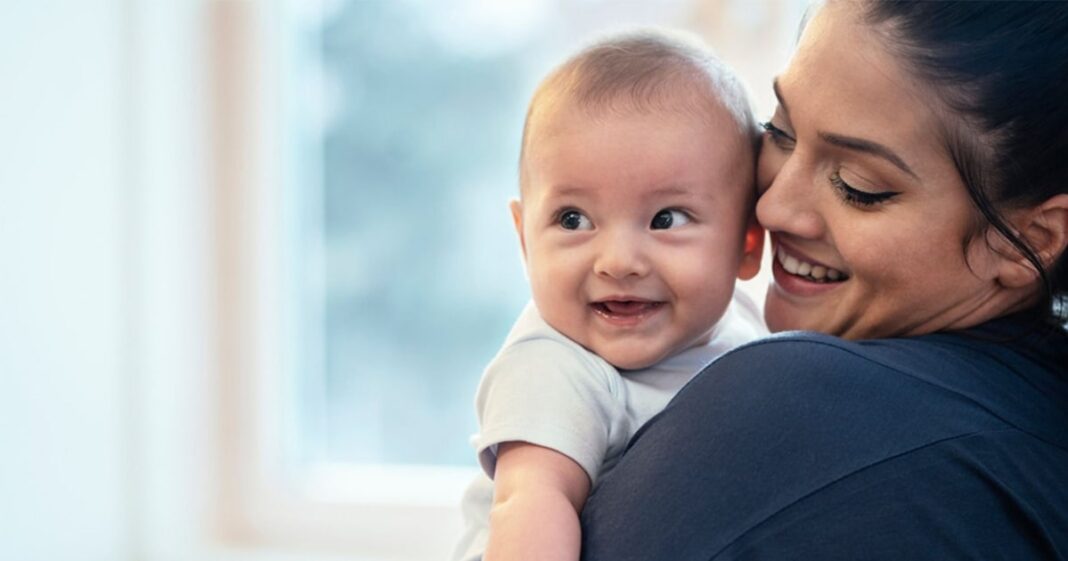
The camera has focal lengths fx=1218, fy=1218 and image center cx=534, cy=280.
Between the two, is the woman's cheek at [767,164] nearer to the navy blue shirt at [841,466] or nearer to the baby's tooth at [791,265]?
the baby's tooth at [791,265]

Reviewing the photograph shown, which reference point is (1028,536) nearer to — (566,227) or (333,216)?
(566,227)

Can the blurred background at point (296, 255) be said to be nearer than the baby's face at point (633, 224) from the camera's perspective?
No

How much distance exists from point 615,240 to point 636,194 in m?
0.05

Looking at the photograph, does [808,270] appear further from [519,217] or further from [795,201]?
[519,217]

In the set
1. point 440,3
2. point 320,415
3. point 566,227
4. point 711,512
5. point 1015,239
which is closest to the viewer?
point 711,512

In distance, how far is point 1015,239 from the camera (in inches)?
42.7

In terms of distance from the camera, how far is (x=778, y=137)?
4.00ft

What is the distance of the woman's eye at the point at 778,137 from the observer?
121cm

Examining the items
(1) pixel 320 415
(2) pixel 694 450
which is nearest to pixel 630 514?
(2) pixel 694 450

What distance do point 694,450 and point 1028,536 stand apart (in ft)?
0.86

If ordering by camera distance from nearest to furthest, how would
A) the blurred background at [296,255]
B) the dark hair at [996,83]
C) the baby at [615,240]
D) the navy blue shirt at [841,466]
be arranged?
1. the navy blue shirt at [841,466]
2. the dark hair at [996,83]
3. the baby at [615,240]
4. the blurred background at [296,255]

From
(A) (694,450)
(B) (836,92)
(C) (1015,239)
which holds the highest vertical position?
(B) (836,92)

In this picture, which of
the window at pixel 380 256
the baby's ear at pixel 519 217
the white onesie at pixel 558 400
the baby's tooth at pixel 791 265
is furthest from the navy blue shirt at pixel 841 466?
the window at pixel 380 256

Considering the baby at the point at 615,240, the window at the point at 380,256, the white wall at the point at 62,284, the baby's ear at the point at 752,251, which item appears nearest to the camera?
the baby at the point at 615,240
